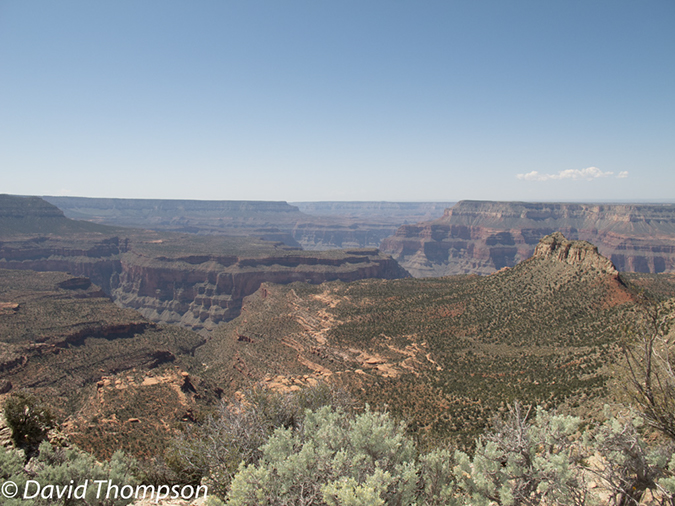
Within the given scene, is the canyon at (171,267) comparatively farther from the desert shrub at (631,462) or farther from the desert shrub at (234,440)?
the desert shrub at (631,462)

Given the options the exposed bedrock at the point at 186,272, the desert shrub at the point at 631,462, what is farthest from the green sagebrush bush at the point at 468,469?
the exposed bedrock at the point at 186,272

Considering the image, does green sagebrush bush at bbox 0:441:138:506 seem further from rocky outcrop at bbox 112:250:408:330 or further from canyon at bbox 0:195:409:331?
rocky outcrop at bbox 112:250:408:330

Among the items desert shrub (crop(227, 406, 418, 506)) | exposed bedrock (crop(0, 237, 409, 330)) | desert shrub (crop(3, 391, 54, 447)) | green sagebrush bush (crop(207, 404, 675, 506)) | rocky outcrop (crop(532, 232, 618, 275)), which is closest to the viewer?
desert shrub (crop(227, 406, 418, 506))

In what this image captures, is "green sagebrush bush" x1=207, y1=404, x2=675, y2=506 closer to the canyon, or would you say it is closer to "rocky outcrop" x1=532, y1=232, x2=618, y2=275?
"rocky outcrop" x1=532, y1=232, x2=618, y2=275

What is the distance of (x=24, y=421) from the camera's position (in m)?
16.8

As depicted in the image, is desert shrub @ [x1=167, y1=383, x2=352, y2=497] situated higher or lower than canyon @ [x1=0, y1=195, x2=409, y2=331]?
higher

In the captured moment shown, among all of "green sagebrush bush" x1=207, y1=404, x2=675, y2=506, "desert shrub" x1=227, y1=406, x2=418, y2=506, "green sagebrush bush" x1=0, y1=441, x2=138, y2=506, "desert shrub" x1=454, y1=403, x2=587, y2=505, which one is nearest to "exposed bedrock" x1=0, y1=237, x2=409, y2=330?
"green sagebrush bush" x1=0, y1=441, x2=138, y2=506

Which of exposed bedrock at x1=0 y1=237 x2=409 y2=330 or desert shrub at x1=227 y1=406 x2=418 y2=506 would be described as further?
exposed bedrock at x1=0 y1=237 x2=409 y2=330

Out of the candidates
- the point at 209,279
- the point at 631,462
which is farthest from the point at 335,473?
the point at 209,279

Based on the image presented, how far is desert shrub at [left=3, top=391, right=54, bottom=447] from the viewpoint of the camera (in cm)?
1648

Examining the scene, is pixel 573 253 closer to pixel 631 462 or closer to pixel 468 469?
pixel 631 462

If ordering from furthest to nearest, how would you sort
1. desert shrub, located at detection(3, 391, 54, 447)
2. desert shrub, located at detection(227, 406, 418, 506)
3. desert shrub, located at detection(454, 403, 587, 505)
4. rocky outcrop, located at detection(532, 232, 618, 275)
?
rocky outcrop, located at detection(532, 232, 618, 275)
desert shrub, located at detection(3, 391, 54, 447)
desert shrub, located at detection(454, 403, 587, 505)
desert shrub, located at detection(227, 406, 418, 506)

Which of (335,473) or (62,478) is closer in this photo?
(335,473)

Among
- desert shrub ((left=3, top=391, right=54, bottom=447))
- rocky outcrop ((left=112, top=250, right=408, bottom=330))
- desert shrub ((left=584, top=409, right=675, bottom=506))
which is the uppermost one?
Answer: desert shrub ((left=584, top=409, right=675, bottom=506))
